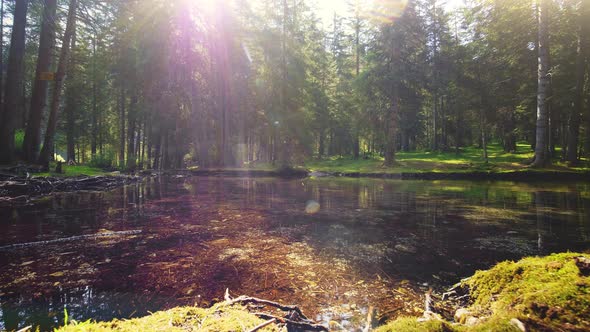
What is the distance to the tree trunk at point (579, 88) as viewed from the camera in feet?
69.6

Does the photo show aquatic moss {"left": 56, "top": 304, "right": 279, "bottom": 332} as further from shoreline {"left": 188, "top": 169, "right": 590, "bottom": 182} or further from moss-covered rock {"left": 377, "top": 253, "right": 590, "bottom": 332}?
shoreline {"left": 188, "top": 169, "right": 590, "bottom": 182}

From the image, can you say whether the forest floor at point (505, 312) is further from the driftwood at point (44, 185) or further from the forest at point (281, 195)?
the driftwood at point (44, 185)

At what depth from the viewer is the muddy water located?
129 inches

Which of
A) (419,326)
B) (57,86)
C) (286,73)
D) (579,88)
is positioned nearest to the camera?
(419,326)

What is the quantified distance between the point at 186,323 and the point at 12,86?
2093 centimetres

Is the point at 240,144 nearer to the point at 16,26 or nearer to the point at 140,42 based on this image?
the point at 140,42

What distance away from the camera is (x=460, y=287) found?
3338mm

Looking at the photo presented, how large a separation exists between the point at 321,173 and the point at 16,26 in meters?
23.3

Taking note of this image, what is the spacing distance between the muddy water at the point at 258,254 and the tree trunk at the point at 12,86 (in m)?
8.90

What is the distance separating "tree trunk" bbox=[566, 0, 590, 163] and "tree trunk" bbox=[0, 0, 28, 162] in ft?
117

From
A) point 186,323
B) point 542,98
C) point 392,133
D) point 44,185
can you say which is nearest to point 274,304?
point 186,323

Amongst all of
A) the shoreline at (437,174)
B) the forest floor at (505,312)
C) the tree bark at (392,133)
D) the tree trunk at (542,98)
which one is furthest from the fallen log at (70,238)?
the tree bark at (392,133)

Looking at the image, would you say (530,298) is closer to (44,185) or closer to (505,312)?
(505,312)

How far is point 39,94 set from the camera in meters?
16.0
